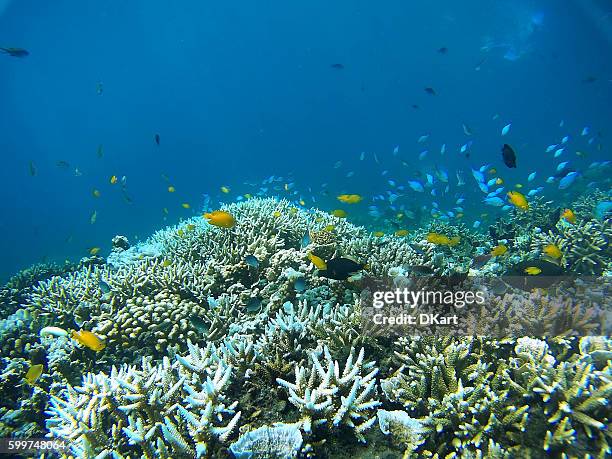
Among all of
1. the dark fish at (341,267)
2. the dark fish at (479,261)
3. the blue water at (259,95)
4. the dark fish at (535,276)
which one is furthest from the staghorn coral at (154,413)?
the blue water at (259,95)

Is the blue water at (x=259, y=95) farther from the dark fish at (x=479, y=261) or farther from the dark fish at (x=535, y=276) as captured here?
the dark fish at (x=535, y=276)

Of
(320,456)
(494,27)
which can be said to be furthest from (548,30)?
(320,456)

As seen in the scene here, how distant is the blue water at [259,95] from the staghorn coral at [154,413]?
119 feet

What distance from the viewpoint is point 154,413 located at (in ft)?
10.00

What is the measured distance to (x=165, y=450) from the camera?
2.57 meters

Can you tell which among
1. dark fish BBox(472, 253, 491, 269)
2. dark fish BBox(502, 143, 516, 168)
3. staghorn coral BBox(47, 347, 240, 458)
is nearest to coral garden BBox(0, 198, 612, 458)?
staghorn coral BBox(47, 347, 240, 458)

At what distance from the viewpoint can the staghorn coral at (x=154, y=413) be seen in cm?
261

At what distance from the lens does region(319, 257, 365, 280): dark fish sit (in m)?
3.84

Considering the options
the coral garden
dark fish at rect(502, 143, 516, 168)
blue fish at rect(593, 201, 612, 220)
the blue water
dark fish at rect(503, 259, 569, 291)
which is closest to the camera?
the coral garden

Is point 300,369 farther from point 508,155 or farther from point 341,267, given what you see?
point 508,155

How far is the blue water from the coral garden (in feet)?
111

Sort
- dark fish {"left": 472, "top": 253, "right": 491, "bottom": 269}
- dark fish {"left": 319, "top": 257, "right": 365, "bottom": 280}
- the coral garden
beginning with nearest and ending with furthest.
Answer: the coral garden < dark fish {"left": 319, "top": 257, "right": 365, "bottom": 280} < dark fish {"left": 472, "top": 253, "right": 491, "bottom": 269}

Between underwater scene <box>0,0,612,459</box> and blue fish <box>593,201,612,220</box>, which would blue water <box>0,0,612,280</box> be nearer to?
blue fish <box>593,201,612,220</box>

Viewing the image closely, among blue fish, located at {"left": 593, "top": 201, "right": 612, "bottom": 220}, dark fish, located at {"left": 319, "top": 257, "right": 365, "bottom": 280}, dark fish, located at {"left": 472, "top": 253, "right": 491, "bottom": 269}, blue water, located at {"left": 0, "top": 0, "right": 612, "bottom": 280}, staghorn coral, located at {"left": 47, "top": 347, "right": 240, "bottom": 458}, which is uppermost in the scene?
blue water, located at {"left": 0, "top": 0, "right": 612, "bottom": 280}
